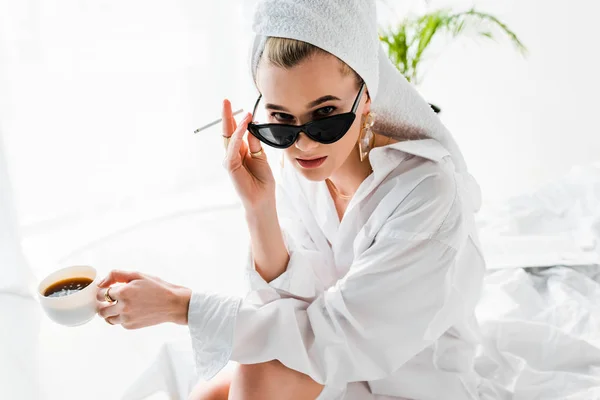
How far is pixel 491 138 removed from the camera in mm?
3377

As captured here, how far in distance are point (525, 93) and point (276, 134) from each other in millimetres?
2329

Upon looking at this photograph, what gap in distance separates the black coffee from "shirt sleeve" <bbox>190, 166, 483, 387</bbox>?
0.25 m

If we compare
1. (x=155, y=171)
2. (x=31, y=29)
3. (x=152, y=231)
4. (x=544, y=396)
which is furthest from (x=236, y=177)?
(x=155, y=171)

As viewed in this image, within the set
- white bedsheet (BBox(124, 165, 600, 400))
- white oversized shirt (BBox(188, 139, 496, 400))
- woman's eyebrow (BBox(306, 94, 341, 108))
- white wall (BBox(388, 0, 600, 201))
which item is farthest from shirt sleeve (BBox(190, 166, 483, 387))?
white wall (BBox(388, 0, 600, 201))

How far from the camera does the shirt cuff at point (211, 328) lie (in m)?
1.29

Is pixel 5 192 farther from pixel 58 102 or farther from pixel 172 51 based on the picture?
pixel 172 51

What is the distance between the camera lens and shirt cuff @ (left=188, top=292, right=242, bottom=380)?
129cm

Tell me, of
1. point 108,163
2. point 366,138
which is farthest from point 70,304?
point 108,163

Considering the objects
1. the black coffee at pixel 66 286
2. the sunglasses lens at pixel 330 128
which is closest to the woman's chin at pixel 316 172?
the sunglasses lens at pixel 330 128

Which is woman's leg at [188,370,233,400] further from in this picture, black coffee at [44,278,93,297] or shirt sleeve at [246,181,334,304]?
black coffee at [44,278,93,297]

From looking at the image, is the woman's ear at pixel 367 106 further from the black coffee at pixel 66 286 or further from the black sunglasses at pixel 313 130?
the black coffee at pixel 66 286

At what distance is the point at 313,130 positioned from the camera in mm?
1240

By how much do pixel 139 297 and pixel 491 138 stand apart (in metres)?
2.61

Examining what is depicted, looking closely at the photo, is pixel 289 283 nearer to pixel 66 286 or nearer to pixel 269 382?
pixel 269 382
